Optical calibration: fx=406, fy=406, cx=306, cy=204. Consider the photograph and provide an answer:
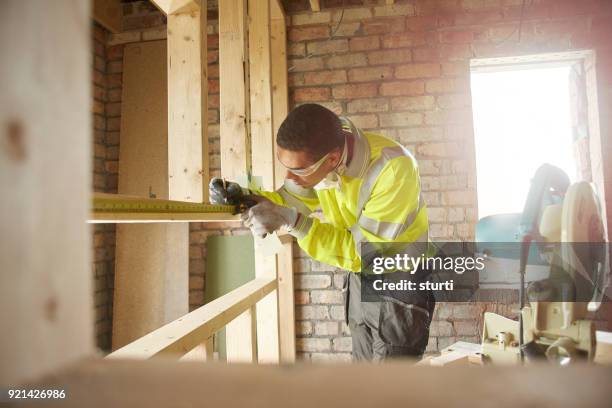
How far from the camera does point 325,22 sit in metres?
2.92

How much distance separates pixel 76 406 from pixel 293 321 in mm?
2537

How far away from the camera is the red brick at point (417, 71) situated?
2.83 meters

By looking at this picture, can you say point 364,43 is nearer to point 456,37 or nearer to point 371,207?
point 456,37

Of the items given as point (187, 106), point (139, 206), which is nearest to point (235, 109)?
point (187, 106)

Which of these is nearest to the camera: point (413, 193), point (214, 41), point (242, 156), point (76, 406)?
point (76, 406)

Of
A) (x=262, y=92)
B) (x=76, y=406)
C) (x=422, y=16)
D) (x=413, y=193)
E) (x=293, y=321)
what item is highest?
(x=422, y=16)

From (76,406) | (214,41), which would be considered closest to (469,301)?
(214,41)

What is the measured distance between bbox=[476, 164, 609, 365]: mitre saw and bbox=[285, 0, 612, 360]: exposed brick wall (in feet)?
6.21

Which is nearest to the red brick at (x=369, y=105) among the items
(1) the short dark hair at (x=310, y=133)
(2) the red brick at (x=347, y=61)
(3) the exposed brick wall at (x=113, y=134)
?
(2) the red brick at (x=347, y=61)

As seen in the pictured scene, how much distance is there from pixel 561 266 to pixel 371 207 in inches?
35.9

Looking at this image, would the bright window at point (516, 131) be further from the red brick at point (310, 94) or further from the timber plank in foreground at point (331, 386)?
the timber plank in foreground at point (331, 386)

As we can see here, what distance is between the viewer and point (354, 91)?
2883mm

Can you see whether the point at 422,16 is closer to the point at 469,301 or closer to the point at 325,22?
the point at 325,22

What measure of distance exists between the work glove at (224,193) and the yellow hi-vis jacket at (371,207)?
0.21 metres
